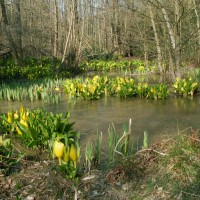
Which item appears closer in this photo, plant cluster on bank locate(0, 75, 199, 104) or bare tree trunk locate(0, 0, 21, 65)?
plant cluster on bank locate(0, 75, 199, 104)

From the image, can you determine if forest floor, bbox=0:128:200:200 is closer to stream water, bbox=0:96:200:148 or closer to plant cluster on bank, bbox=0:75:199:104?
stream water, bbox=0:96:200:148

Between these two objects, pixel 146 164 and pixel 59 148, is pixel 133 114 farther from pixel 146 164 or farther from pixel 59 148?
pixel 59 148

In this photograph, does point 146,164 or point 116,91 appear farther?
point 116,91

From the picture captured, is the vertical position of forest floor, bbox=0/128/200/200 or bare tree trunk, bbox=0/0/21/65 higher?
bare tree trunk, bbox=0/0/21/65

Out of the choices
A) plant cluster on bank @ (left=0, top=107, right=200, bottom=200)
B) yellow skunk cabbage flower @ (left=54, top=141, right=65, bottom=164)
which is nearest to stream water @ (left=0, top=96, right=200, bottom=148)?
plant cluster on bank @ (left=0, top=107, right=200, bottom=200)

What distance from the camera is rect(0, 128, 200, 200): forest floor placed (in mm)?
3059

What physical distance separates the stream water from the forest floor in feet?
3.77

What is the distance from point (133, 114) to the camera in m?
6.79

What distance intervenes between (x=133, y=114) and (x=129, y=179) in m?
3.46

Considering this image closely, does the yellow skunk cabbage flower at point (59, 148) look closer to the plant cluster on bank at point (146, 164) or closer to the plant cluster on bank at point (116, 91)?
the plant cluster on bank at point (146, 164)

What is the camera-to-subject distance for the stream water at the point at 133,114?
5.46 metres

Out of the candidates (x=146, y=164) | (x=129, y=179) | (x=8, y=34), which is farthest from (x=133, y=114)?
(x=8, y=34)

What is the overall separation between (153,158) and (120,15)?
23.2m

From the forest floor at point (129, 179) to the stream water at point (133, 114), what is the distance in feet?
3.77
